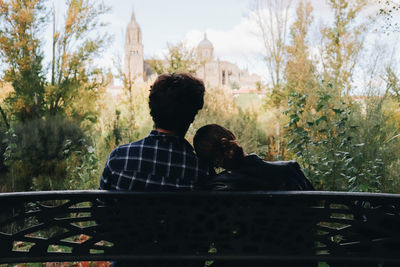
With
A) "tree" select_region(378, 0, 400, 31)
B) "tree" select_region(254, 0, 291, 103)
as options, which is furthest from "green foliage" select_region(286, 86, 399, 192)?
"tree" select_region(254, 0, 291, 103)

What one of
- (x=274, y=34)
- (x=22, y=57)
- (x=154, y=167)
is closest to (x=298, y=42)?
(x=274, y=34)

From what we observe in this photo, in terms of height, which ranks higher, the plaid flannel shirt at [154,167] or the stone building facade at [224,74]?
the stone building facade at [224,74]

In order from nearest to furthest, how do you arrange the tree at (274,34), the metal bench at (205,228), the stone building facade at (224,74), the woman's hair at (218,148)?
the metal bench at (205,228)
the woman's hair at (218,148)
the tree at (274,34)
the stone building facade at (224,74)

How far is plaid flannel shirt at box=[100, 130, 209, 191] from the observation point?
147cm

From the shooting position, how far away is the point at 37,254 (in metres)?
1.36

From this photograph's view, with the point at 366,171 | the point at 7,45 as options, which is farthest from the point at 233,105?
the point at 366,171

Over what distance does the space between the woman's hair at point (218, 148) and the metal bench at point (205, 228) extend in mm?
175

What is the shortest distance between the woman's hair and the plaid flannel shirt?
6 cm

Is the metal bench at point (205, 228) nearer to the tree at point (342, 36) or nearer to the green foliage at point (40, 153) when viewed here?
the green foliage at point (40, 153)

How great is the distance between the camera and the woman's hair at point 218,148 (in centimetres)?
147

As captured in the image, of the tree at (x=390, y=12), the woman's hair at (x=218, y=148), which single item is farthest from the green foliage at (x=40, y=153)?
the tree at (x=390, y=12)

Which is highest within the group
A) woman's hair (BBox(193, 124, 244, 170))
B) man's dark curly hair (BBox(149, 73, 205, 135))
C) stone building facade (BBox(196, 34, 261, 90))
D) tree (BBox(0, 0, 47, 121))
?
stone building facade (BBox(196, 34, 261, 90))

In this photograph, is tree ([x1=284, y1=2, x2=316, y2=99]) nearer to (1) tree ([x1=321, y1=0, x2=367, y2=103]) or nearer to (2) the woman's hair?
(1) tree ([x1=321, y1=0, x2=367, y2=103])

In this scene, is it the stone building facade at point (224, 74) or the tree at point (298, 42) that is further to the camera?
the stone building facade at point (224, 74)
